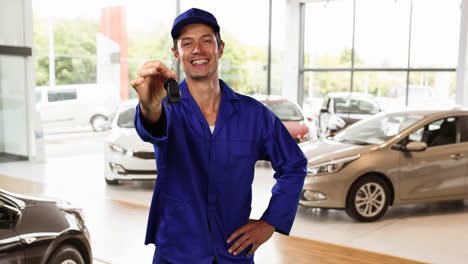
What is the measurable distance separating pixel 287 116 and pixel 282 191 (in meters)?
9.58

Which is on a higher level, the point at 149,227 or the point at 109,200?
the point at 149,227

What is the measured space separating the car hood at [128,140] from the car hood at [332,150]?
99.7 inches

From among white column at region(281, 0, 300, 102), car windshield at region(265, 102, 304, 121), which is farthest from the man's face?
white column at region(281, 0, 300, 102)

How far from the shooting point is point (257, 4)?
63.6ft

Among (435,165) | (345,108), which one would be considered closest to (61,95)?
(345,108)

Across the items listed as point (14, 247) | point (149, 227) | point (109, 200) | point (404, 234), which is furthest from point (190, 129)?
point (109, 200)

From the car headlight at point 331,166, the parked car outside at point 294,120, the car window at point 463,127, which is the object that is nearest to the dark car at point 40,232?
the car headlight at point 331,166

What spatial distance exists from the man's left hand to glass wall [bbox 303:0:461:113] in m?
15.2

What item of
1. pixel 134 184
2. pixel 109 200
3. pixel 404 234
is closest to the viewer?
pixel 404 234

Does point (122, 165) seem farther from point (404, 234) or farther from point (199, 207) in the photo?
point (199, 207)

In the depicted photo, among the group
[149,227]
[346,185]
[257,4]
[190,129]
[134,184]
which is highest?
[257,4]

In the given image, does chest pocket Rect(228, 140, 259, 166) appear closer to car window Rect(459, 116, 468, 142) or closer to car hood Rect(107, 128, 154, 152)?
car window Rect(459, 116, 468, 142)

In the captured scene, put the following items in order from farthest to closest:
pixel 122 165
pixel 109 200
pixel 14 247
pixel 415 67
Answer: pixel 415 67 → pixel 122 165 → pixel 109 200 → pixel 14 247

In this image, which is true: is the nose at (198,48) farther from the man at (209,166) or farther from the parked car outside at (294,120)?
the parked car outside at (294,120)
